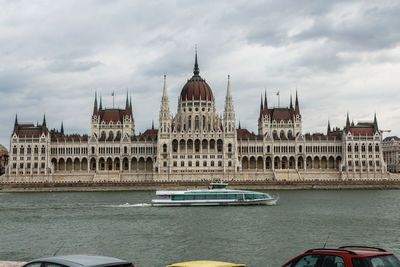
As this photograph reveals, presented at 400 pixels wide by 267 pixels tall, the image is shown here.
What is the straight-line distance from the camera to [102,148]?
127562mm

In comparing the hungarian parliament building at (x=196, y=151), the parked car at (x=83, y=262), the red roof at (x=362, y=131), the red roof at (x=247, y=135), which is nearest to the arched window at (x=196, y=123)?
the hungarian parliament building at (x=196, y=151)

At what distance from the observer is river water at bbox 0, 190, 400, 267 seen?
3175cm

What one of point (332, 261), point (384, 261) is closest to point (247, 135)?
point (332, 261)

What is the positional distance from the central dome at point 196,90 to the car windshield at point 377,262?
121 meters

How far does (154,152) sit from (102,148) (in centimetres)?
1330

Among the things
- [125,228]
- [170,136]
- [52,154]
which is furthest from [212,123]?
[125,228]

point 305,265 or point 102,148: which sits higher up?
point 102,148

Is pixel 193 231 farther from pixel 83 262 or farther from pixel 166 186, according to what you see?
pixel 166 186

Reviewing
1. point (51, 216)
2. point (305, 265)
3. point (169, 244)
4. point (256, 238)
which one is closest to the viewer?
point (305, 265)

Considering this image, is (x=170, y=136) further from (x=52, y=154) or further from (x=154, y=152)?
(x=52, y=154)

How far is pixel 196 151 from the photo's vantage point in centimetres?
12350

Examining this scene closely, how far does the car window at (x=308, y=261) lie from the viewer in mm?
12125

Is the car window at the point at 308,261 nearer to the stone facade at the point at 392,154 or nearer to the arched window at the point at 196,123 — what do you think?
the arched window at the point at 196,123

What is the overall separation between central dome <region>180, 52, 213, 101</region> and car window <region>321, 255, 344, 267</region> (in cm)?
12052
